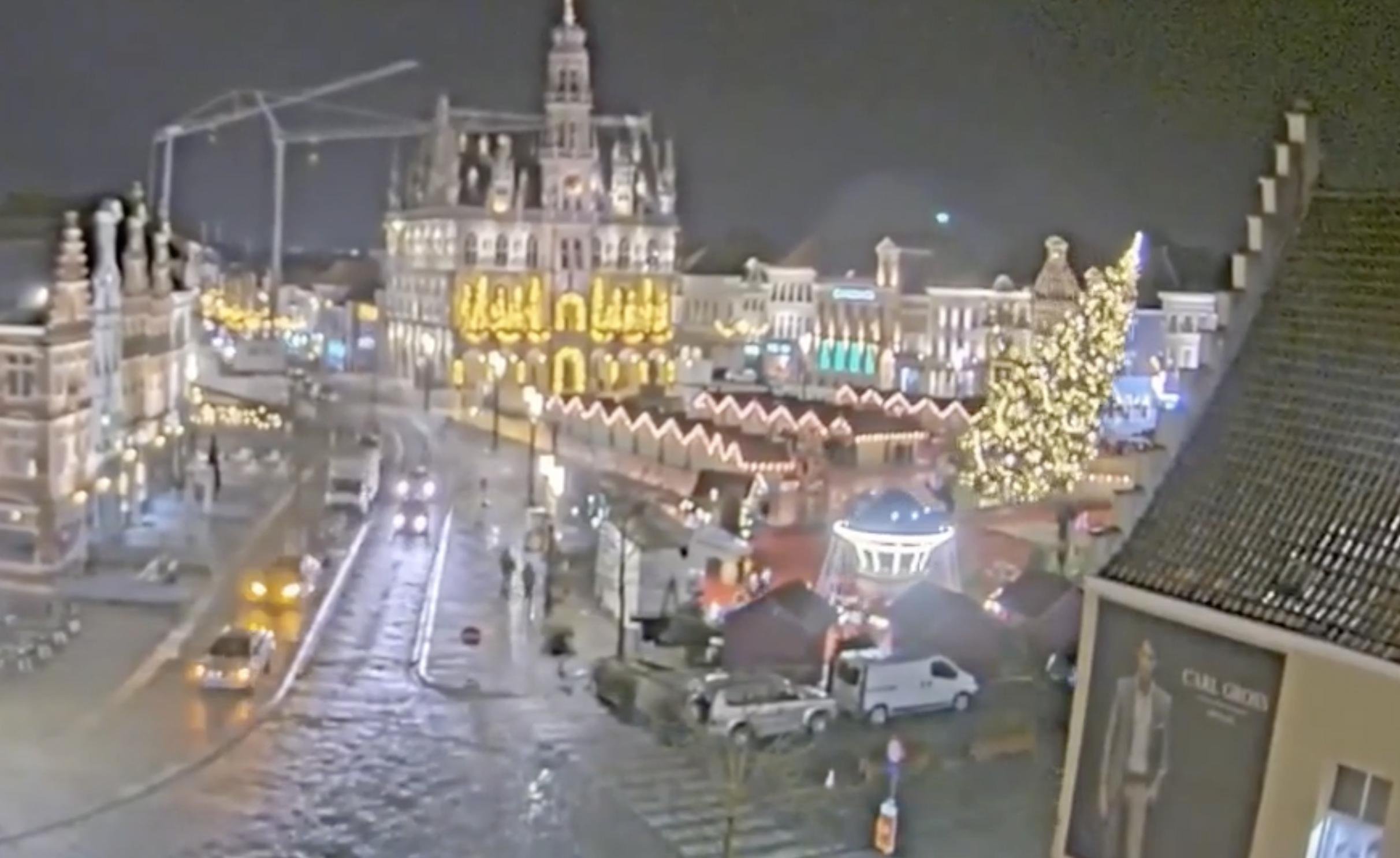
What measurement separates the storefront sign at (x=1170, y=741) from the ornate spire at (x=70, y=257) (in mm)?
11314

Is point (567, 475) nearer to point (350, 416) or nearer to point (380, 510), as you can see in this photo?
point (380, 510)

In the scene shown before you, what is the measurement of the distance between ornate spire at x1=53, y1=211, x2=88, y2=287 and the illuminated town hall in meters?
14.0

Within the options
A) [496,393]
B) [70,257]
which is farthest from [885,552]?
[496,393]

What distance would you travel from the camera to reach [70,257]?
552 inches

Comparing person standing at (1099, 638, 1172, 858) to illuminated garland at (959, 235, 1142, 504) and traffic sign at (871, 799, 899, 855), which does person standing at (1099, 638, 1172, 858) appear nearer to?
traffic sign at (871, 799, 899, 855)

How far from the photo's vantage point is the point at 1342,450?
4531mm

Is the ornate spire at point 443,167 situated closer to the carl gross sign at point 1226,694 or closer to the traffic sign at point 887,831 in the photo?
the traffic sign at point 887,831

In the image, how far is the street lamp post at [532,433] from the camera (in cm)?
1781

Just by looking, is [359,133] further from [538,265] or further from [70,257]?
[70,257]

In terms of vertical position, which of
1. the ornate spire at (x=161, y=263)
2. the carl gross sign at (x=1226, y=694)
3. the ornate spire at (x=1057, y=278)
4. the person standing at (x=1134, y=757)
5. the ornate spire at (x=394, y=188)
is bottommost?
the person standing at (x=1134, y=757)

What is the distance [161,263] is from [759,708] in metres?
10.8

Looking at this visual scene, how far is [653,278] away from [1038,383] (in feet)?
54.9

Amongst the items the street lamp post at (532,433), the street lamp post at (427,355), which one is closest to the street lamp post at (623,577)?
the street lamp post at (532,433)

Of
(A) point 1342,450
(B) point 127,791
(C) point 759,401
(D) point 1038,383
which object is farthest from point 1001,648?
(C) point 759,401
